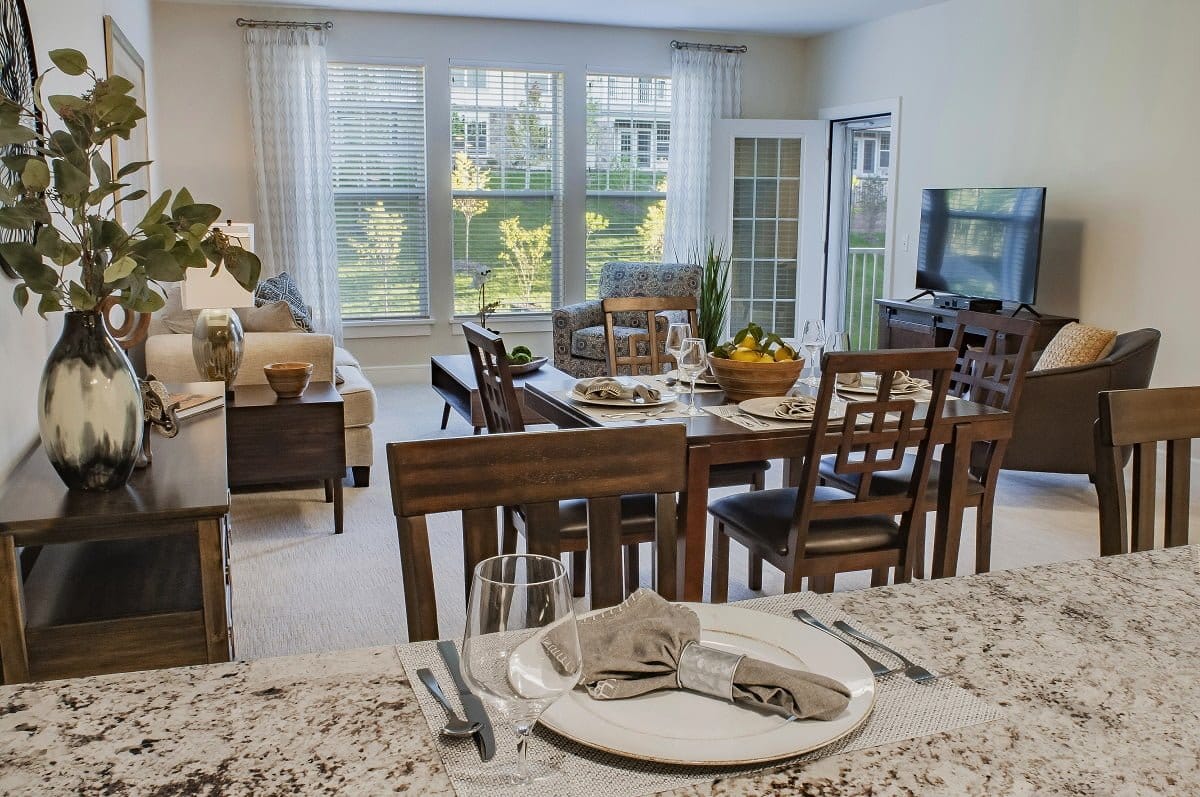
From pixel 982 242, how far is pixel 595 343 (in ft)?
7.64

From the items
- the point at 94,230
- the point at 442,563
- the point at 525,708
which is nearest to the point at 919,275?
the point at 442,563

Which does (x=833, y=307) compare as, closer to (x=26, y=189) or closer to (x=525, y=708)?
(x=26, y=189)

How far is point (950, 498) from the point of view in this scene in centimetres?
277

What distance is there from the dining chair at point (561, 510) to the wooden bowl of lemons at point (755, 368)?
41 cm

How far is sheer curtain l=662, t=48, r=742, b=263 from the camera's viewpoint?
7.79 m

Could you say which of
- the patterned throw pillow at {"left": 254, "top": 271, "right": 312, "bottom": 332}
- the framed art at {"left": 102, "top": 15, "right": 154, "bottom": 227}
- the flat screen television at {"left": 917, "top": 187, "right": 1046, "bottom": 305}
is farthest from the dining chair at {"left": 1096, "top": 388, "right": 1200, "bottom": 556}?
the patterned throw pillow at {"left": 254, "top": 271, "right": 312, "bottom": 332}

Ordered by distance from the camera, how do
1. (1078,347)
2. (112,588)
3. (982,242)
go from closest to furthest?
(112,588), (1078,347), (982,242)

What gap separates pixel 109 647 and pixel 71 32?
2.43 m

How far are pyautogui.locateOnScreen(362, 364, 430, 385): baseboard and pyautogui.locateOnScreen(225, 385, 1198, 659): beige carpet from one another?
2587 mm

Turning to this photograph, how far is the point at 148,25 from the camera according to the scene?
250 inches

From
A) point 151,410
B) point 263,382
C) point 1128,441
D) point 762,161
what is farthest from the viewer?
point 762,161

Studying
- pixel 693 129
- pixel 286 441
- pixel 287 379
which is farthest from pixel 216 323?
pixel 693 129

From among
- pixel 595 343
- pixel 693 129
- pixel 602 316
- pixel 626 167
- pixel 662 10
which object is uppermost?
pixel 662 10

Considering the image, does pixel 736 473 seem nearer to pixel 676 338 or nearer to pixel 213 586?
pixel 676 338
